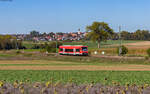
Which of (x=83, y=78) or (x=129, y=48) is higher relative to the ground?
(x=129, y=48)

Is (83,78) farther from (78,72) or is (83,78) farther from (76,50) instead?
(76,50)

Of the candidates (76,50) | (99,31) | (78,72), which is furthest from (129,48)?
(78,72)

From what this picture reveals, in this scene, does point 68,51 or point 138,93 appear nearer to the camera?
point 138,93

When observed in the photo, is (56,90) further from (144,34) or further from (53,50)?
(144,34)

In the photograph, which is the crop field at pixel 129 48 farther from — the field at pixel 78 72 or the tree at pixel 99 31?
the tree at pixel 99 31

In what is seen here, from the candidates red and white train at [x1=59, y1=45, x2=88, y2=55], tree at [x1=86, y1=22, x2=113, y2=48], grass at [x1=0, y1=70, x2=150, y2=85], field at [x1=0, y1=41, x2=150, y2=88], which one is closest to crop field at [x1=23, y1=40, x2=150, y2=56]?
field at [x1=0, y1=41, x2=150, y2=88]

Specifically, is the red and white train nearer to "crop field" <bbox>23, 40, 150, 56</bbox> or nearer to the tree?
"crop field" <bbox>23, 40, 150, 56</bbox>

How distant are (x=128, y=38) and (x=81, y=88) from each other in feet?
518

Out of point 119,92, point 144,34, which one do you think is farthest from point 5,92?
point 144,34

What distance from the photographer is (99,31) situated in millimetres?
122375

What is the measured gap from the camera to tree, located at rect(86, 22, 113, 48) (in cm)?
11988

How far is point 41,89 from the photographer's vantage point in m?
11.7

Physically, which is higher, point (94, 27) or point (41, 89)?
point (94, 27)

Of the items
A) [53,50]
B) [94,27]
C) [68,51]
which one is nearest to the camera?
[68,51]
